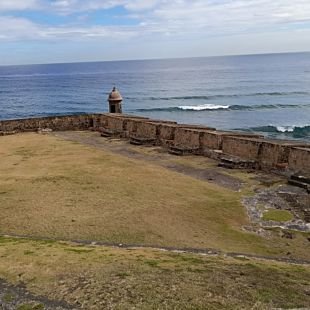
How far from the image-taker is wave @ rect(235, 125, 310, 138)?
42.6m

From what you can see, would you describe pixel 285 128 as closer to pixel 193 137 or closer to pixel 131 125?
pixel 131 125

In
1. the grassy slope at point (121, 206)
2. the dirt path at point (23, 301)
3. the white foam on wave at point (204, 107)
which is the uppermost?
the dirt path at point (23, 301)

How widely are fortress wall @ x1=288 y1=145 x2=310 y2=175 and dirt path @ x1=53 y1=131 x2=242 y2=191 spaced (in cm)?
231

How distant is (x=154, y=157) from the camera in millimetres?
21375

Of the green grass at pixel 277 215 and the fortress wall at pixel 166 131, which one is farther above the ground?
the fortress wall at pixel 166 131

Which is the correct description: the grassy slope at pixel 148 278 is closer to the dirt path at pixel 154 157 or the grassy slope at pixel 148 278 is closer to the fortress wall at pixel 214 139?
the dirt path at pixel 154 157

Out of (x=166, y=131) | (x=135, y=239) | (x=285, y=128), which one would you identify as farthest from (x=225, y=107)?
(x=135, y=239)

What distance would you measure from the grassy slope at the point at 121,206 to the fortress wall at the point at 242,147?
347cm

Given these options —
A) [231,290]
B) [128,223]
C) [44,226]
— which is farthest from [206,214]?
[231,290]

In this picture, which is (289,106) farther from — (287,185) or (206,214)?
(206,214)

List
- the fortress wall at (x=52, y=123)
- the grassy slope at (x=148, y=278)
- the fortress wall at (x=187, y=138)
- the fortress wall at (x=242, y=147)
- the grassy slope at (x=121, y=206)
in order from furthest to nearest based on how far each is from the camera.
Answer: the fortress wall at (x=52, y=123) < the fortress wall at (x=187, y=138) < the fortress wall at (x=242, y=147) < the grassy slope at (x=121, y=206) < the grassy slope at (x=148, y=278)

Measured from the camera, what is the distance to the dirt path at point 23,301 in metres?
6.82

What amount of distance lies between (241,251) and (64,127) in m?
21.7

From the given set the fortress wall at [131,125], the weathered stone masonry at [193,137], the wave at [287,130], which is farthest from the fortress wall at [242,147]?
the wave at [287,130]
